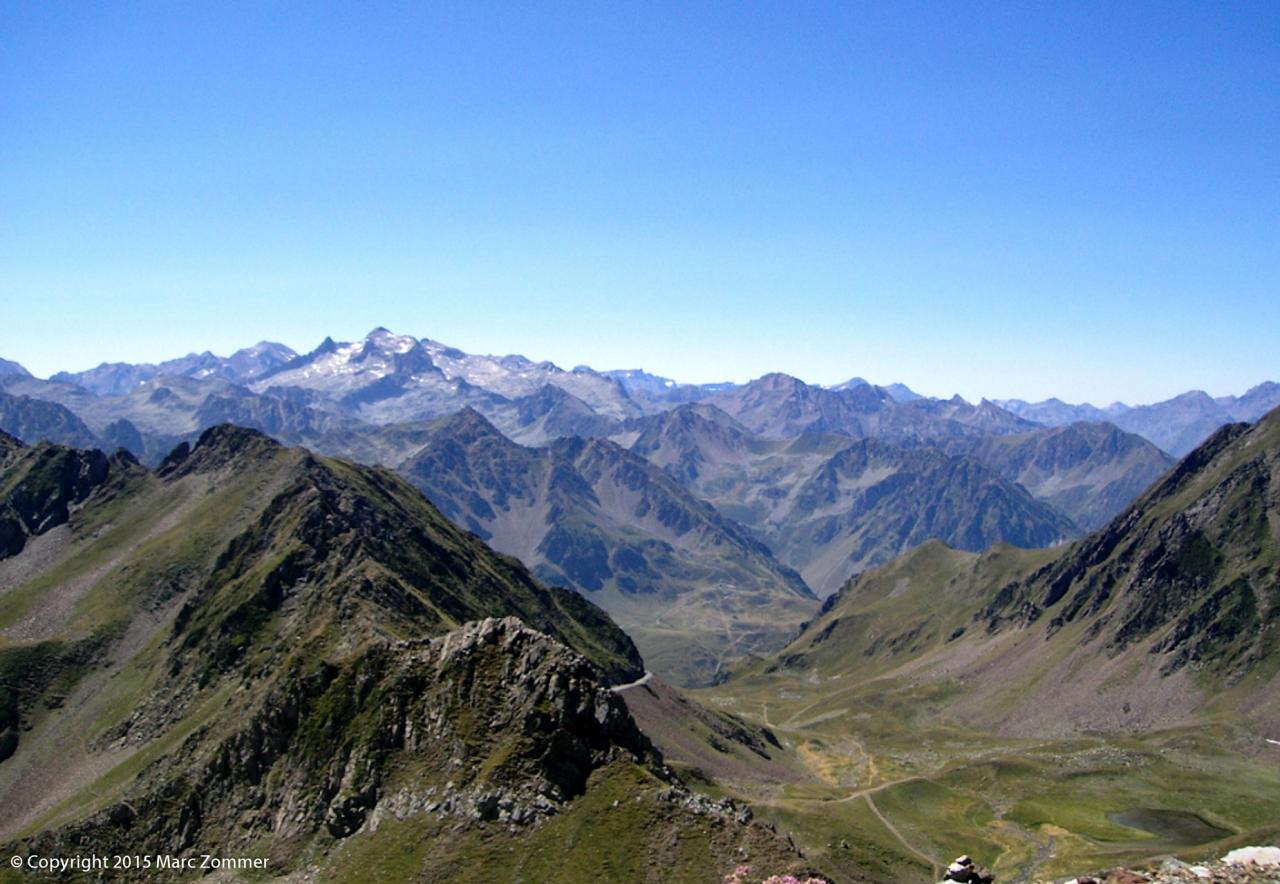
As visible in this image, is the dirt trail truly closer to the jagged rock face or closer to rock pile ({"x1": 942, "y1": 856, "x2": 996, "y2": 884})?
the jagged rock face

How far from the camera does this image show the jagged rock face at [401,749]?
10688cm

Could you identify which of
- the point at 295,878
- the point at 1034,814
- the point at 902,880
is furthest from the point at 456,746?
the point at 1034,814

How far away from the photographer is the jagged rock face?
107 meters

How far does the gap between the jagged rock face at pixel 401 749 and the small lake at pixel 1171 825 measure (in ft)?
367

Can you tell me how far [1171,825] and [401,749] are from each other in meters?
151

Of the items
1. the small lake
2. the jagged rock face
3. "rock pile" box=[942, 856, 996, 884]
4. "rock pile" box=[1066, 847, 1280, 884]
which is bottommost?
the small lake

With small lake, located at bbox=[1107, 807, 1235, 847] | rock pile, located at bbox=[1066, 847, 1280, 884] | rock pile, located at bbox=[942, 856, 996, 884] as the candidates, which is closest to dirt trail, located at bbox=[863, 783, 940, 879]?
small lake, located at bbox=[1107, 807, 1235, 847]

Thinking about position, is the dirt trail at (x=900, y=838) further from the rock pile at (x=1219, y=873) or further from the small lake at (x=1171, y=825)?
the rock pile at (x=1219, y=873)

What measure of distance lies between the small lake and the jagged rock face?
367 ft

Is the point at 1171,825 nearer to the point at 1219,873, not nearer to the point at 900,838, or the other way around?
the point at 900,838

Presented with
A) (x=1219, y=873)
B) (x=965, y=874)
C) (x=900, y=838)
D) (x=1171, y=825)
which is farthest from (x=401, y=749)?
(x=1171, y=825)

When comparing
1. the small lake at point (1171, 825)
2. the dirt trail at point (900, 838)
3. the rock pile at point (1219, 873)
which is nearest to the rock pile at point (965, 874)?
the rock pile at point (1219, 873)

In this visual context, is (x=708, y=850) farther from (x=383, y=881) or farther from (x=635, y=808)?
(x=383, y=881)

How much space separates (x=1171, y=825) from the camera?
18050 centimetres
